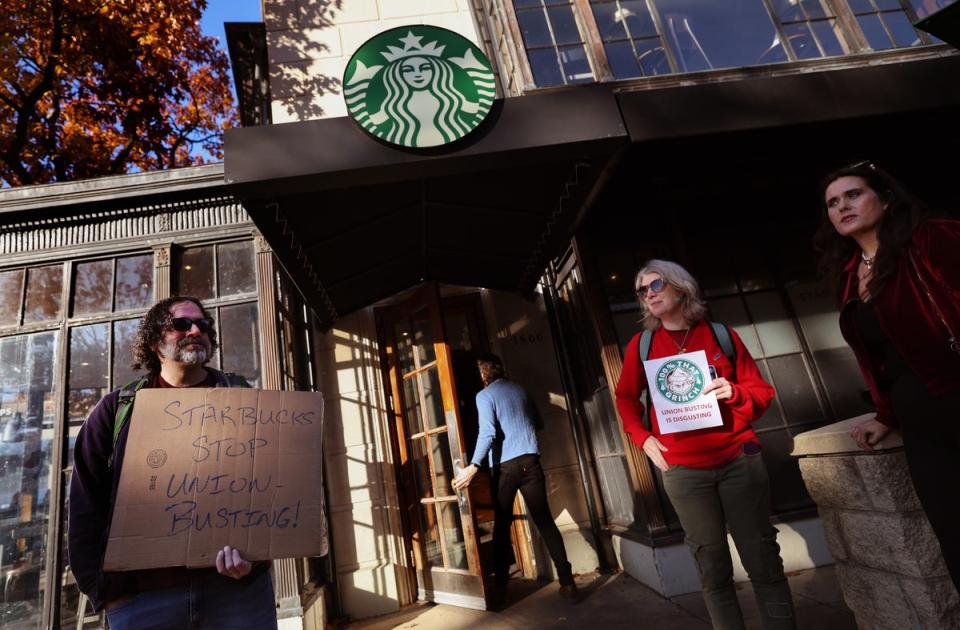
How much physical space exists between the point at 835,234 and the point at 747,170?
2.72 m

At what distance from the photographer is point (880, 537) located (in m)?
1.91

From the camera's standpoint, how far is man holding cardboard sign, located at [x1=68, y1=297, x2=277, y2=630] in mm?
1469

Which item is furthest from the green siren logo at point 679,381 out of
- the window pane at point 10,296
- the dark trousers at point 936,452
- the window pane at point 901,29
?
the window pane at point 10,296

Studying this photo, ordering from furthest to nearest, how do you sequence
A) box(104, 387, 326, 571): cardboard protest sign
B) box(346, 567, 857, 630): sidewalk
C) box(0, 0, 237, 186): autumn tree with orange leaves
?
box(0, 0, 237, 186): autumn tree with orange leaves
box(346, 567, 857, 630): sidewalk
box(104, 387, 326, 571): cardboard protest sign

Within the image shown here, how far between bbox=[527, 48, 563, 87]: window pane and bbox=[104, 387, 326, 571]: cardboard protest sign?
400 cm

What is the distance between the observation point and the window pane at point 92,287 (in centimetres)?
448

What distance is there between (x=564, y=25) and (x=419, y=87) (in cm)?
247

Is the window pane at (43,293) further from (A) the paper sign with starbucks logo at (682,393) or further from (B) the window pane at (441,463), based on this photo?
(A) the paper sign with starbucks logo at (682,393)

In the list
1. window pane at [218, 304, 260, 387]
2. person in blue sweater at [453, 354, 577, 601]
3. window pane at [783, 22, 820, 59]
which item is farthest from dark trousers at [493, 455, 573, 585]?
window pane at [783, 22, 820, 59]

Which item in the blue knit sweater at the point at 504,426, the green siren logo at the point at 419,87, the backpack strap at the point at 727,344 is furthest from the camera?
the blue knit sweater at the point at 504,426

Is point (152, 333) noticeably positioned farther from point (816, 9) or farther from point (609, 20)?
point (816, 9)

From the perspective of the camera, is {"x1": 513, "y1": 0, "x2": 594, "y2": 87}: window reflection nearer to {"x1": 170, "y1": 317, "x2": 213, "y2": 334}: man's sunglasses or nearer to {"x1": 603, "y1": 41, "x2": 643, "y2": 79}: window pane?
{"x1": 603, "y1": 41, "x2": 643, "y2": 79}: window pane

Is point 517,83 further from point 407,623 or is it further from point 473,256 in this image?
point 407,623

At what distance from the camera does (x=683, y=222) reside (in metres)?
4.52
